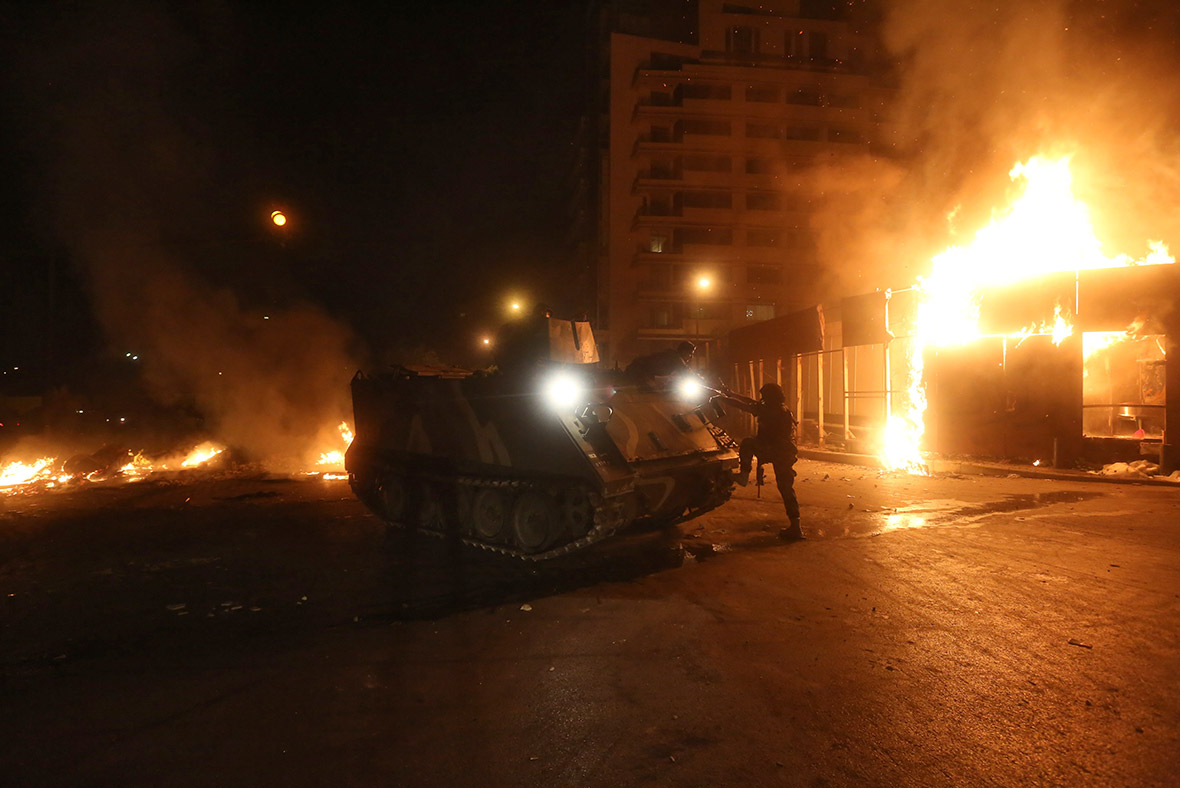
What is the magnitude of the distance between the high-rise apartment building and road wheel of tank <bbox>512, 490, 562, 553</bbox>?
3172 cm

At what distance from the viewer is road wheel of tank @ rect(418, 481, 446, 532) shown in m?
8.79

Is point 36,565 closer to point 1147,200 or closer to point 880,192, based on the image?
point 1147,200

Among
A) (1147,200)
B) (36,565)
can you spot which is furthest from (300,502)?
(1147,200)

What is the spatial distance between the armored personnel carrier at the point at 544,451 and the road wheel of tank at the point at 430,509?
2 cm

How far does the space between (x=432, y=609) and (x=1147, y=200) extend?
22651mm

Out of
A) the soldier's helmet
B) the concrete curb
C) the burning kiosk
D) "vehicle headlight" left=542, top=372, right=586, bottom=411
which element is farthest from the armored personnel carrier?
the burning kiosk

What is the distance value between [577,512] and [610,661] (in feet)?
8.25

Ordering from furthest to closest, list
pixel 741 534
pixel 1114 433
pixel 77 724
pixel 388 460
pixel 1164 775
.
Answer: pixel 1114 433 → pixel 388 460 → pixel 741 534 → pixel 77 724 → pixel 1164 775

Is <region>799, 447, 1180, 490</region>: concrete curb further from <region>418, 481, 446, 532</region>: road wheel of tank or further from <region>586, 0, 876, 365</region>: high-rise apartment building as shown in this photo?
<region>586, 0, 876, 365</region>: high-rise apartment building

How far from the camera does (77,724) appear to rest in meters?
3.80

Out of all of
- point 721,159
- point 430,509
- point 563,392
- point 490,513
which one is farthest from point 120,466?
point 721,159

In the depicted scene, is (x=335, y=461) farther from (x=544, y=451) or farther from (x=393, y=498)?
(x=544, y=451)

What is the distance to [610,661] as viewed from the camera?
14.9ft

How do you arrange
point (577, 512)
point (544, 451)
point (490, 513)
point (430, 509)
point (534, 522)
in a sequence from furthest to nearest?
point (430, 509) → point (490, 513) → point (534, 522) → point (544, 451) → point (577, 512)
